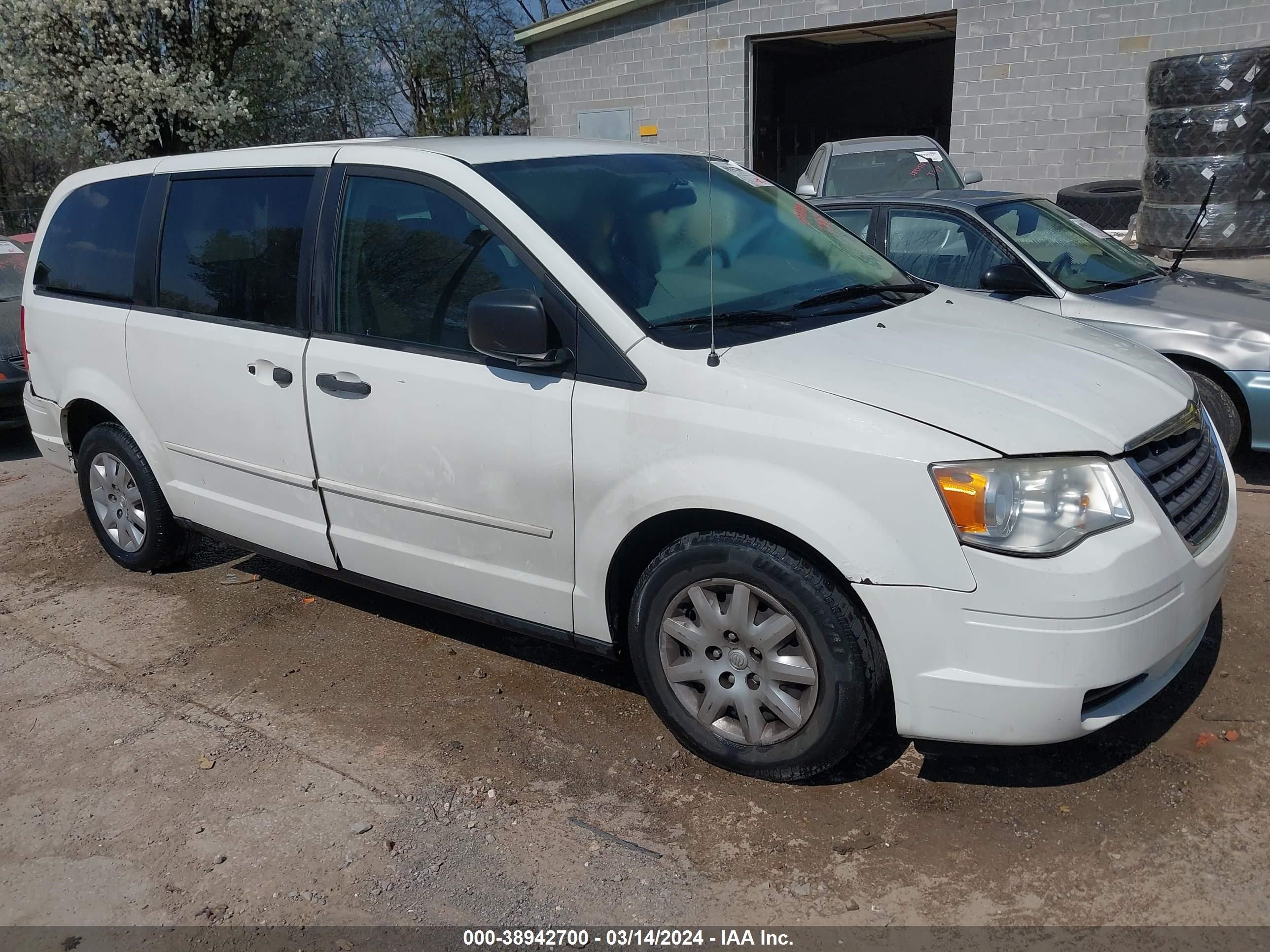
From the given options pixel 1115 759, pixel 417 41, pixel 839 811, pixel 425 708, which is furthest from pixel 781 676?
pixel 417 41

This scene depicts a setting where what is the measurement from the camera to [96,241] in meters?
4.82

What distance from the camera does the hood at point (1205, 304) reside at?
5297mm

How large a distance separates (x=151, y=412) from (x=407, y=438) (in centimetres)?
165

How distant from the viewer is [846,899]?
2.67m

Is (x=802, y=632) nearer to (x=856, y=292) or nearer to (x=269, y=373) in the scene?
(x=856, y=292)

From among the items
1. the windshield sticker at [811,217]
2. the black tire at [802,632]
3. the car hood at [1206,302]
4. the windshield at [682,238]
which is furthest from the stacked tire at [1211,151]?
the black tire at [802,632]

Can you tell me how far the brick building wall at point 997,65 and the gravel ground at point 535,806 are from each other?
10400 mm

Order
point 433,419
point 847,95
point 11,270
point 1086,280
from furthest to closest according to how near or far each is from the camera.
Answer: point 847,95, point 11,270, point 1086,280, point 433,419

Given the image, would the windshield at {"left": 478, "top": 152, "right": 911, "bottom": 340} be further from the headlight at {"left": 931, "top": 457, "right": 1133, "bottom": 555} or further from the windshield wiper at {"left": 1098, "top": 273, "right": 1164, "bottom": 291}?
the windshield wiper at {"left": 1098, "top": 273, "right": 1164, "bottom": 291}

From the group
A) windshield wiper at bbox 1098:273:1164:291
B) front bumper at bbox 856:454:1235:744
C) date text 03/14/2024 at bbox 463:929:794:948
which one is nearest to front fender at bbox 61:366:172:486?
date text 03/14/2024 at bbox 463:929:794:948

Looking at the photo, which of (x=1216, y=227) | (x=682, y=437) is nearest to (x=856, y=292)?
(x=682, y=437)

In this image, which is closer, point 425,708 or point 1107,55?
point 425,708

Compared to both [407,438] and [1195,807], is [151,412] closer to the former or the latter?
[407,438]

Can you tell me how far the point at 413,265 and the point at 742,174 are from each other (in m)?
1.48
